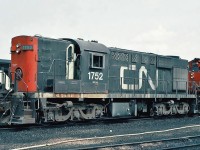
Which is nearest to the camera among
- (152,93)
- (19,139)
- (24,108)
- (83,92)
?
→ (19,139)

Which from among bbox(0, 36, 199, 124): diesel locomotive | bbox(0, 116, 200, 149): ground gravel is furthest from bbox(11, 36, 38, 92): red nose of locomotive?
bbox(0, 116, 200, 149): ground gravel

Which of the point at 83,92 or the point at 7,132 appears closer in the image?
the point at 7,132

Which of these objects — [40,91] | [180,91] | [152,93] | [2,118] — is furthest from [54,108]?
[180,91]

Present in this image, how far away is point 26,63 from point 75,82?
2161 mm

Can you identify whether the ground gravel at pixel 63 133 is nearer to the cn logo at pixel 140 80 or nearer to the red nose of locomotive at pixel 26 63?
the red nose of locomotive at pixel 26 63

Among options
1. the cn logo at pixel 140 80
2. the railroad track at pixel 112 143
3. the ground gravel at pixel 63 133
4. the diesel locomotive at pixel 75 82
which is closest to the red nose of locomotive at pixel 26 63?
the diesel locomotive at pixel 75 82

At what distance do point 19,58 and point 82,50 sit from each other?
270 cm

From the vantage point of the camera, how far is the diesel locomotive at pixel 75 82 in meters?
12.2

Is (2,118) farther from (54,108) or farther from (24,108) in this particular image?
(54,108)

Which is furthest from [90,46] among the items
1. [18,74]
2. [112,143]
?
[112,143]

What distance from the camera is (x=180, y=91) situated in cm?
1964

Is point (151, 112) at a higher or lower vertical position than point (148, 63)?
lower

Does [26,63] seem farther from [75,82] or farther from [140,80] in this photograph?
[140,80]

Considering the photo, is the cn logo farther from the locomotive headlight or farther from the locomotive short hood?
the locomotive headlight
